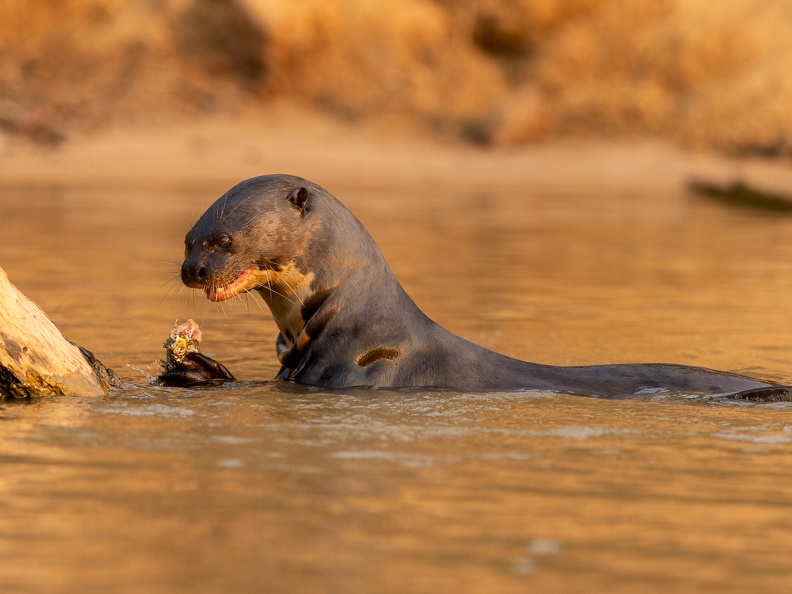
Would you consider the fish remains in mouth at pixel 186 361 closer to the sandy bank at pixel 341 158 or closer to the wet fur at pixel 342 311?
the wet fur at pixel 342 311

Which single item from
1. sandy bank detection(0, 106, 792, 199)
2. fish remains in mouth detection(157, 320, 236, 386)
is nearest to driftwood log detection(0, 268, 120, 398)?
fish remains in mouth detection(157, 320, 236, 386)

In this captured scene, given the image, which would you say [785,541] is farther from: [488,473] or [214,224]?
[214,224]

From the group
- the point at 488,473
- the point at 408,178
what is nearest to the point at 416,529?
the point at 488,473

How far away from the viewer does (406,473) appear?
420 cm

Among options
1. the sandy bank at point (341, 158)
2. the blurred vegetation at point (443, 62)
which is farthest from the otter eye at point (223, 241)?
the blurred vegetation at point (443, 62)

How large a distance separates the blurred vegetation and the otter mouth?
1838 centimetres

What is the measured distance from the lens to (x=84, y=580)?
3.12 meters

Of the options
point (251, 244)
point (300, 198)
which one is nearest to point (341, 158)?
point (300, 198)

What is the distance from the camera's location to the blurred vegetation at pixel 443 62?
80.6 ft

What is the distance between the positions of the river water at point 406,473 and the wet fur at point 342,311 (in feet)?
0.51

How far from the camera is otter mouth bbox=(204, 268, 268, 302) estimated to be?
5.70 m

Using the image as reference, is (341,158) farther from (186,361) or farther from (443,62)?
(186,361)

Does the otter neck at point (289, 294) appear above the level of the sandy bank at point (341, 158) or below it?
below

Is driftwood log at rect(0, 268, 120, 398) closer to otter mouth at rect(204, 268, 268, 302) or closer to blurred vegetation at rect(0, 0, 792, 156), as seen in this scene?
otter mouth at rect(204, 268, 268, 302)
